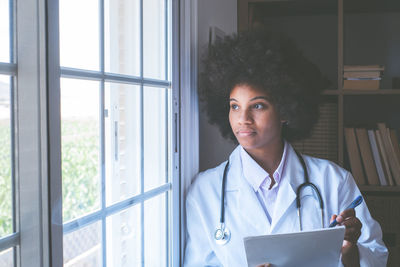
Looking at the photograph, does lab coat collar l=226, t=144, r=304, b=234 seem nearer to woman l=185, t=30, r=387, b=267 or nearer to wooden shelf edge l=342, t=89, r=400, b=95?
woman l=185, t=30, r=387, b=267

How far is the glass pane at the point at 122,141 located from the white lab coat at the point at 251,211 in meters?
0.35

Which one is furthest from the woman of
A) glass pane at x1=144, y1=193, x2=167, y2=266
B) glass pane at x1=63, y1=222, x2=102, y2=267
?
glass pane at x1=63, y1=222, x2=102, y2=267

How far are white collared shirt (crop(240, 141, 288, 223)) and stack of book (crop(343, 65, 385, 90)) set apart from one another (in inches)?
37.7

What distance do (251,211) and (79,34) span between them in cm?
91

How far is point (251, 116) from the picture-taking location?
1.63m

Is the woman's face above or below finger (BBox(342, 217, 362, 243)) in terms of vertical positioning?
above

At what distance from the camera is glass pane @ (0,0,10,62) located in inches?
34.1

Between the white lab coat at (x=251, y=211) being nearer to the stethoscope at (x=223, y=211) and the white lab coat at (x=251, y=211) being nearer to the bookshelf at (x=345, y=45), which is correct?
the stethoscope at (x=223, y=211)

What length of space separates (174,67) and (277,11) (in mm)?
1364

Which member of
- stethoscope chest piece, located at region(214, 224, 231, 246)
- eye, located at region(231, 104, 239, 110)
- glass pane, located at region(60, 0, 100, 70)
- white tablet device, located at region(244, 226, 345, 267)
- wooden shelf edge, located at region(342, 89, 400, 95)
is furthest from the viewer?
wooden shelf edge, located at region(342, 89, 400, 95)

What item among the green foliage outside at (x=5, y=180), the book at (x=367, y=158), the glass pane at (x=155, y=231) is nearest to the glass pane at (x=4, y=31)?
the green foliage outside at (x=5, y=180)

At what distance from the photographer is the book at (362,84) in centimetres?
243

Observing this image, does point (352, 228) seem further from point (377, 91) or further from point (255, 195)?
point (377, 91)

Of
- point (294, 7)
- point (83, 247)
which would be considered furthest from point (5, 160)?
point (294, 7)
